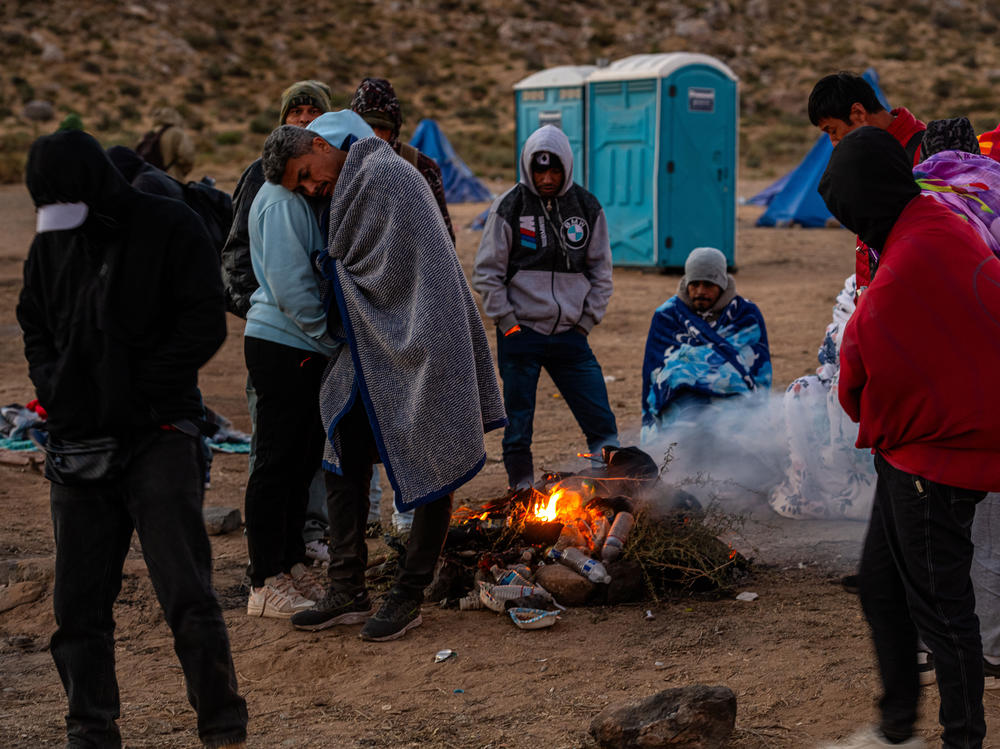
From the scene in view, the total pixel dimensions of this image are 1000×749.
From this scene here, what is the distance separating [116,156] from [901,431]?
282cm

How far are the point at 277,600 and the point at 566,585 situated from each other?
1168 millimetres

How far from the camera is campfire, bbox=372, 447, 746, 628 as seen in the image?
178 inches

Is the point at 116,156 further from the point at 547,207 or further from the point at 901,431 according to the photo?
the point at 901,431

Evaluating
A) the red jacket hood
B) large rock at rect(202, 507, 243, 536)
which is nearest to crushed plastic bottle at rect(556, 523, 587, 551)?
large rock at rect(202, 507, 243, 536)

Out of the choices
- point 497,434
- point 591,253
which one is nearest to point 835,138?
point 591,253

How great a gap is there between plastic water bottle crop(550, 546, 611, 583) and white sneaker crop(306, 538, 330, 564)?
112cm

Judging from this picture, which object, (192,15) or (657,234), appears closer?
(657,234)

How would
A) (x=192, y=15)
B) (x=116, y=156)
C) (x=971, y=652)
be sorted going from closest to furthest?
(x=971, y=652)
(x=116, y=156)
(x=192, y=15)

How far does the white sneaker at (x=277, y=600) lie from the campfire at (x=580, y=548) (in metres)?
0.55

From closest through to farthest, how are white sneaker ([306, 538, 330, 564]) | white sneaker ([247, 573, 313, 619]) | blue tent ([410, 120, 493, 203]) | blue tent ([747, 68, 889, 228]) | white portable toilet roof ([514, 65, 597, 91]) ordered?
white sneaker ([247, 573, 313, 619]) < white sneaker ([306, 538, 330, 564]) < white portable toilet roof ([514, 65, 597, 91]) < blue tent ([747, 68, 889, 228]) < blue tent ([410, 120, 493, 203])

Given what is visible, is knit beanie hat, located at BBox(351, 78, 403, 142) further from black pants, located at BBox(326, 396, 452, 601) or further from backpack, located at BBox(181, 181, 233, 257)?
black pants, located at BBox(326, 396, 452, 601)

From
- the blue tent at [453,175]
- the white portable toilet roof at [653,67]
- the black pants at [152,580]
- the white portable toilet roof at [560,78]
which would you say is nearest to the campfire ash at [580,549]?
the black pants at [152,580]

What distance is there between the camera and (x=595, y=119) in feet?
48.7

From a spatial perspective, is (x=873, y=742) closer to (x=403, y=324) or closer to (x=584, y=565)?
(x=584, y=565)
